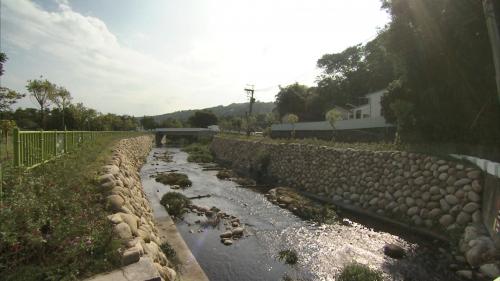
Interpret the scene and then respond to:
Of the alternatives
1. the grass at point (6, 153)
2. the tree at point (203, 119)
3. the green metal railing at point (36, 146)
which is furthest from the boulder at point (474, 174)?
the tree at point (203, 119)

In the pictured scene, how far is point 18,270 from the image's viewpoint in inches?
181

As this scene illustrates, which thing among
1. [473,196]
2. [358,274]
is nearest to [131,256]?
[358,274]

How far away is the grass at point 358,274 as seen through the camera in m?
8.52

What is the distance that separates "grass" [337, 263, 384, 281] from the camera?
852 centimetres

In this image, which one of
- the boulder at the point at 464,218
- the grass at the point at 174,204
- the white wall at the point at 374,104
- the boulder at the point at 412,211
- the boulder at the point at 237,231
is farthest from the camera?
the white wall at the point at 374,104

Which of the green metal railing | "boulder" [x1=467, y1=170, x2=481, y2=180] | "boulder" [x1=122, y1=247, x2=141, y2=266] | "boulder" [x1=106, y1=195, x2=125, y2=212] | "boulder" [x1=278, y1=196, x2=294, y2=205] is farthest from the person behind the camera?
"boulder" [x1=278, y1=196, x2=294, y2=205]

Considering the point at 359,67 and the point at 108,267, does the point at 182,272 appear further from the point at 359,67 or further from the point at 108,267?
the point at 359,67

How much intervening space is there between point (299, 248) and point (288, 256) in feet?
3.57

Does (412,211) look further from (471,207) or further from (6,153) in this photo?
(6,153)

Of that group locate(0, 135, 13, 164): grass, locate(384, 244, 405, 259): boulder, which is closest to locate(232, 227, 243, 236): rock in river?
locate(384, 244, 405, 259): boulder

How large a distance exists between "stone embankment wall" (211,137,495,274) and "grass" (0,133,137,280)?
10.1 meters

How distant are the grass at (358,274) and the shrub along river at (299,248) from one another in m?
0.47

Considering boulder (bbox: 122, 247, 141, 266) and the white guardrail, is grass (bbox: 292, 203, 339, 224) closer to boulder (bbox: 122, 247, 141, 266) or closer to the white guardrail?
the white guardrail

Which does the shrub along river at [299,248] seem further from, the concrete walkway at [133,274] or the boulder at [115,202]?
the concrete walkway at [133,274]
